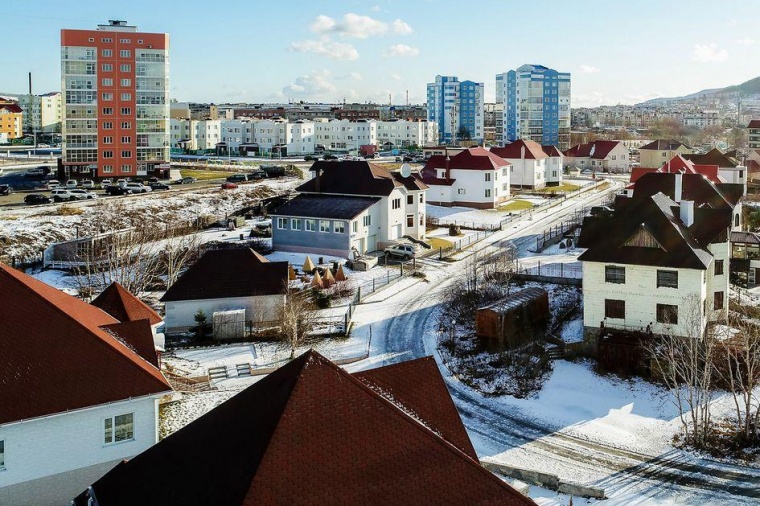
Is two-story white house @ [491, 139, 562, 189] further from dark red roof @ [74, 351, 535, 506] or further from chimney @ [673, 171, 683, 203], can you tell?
dark red roof @ [74, 351, 535, 506]

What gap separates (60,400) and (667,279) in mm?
26200

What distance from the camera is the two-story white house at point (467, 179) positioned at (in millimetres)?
76438

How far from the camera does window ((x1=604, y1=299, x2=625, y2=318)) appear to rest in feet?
112

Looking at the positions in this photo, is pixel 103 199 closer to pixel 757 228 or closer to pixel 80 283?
pixel 80 283

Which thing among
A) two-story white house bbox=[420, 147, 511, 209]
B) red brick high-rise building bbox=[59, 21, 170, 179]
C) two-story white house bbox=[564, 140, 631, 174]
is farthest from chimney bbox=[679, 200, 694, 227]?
two-story white house bbox=[564, 140, 631, 174]

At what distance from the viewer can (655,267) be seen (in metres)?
33.1

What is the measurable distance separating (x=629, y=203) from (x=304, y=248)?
26003 mm

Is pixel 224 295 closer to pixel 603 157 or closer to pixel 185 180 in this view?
pixel 185 180

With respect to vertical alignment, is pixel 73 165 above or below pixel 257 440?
above

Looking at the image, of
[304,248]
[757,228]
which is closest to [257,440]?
[304,248]

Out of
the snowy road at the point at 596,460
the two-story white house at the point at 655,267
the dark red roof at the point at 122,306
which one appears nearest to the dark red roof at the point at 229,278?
the dark red roof at the point at 122,306

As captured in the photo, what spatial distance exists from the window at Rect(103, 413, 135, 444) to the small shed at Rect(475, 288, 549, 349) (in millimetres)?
18500

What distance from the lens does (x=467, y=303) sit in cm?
4016

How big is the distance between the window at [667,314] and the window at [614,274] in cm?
213
